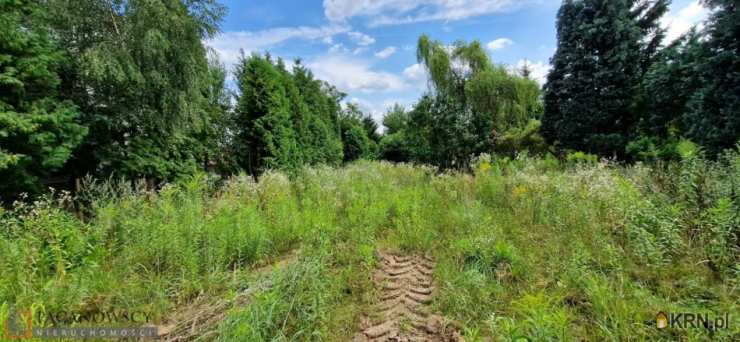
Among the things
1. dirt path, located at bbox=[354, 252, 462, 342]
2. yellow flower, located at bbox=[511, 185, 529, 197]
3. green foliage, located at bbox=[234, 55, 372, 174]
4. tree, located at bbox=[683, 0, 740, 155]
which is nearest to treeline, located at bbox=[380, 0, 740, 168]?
tree, located at bbox=[683, 0, 740, 155]

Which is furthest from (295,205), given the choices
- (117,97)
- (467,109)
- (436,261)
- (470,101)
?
(470,101)

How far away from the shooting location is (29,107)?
3744mm

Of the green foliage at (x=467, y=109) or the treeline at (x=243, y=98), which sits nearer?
the treeline at (x=243, y=98)

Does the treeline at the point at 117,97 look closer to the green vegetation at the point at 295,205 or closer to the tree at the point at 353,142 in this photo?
the green vegetation at the point at 295,205

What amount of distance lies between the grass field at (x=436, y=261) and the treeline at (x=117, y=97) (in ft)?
4.50

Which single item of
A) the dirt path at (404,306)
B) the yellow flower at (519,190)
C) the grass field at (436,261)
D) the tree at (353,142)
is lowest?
the dirt path at (404,306)

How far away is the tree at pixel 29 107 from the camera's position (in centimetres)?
347

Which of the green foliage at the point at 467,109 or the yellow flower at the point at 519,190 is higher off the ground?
the green foliage at the point at 467,109

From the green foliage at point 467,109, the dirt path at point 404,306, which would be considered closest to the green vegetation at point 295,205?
the dirt path at point 404,306

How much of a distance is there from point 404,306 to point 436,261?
0.88 meters

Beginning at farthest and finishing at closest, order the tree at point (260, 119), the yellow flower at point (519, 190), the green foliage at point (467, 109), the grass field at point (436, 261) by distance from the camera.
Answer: the green foliage at point (467, 109)
the tree at point (260, 119)
the yellow flower at point (519, 190)
the grass field at point (436, 261)

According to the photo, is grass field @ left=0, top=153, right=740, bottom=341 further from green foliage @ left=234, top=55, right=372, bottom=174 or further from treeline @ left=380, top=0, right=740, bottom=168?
green foliage @ left=234, top=55, right=372, bottom=174

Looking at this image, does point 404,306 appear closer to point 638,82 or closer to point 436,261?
point 436,261

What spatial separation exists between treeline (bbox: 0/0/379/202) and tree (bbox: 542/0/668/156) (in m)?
9.69
